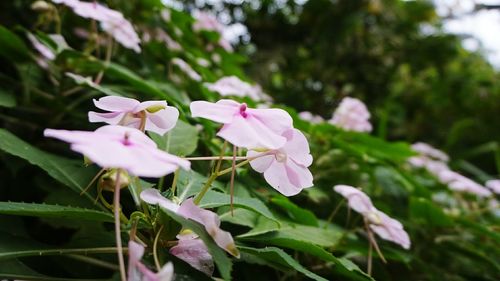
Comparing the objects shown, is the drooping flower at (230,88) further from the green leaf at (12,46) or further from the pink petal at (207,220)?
the pink petal at (207,220)

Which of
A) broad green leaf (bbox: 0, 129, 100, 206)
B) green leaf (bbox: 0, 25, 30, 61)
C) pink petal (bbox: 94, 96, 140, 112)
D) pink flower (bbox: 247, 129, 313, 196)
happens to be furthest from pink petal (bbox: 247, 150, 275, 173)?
green leaf (bbox: 0, 25, 30, 61)

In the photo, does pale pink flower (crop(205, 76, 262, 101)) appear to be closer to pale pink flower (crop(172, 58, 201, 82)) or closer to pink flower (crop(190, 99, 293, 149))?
pale pink flower (crop(172, 58, 201, 82))

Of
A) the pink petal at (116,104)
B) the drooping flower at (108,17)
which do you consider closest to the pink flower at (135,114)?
the pink petal at (116,104)

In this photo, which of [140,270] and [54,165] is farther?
[54,165]

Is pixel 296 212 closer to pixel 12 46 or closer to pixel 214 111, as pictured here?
pixel 214 111

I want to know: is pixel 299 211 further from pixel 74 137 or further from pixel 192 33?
pixel 192 33

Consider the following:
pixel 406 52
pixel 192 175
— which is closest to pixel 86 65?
pixel 192 175

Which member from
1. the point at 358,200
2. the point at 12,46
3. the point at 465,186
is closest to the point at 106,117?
the point at 358,200
